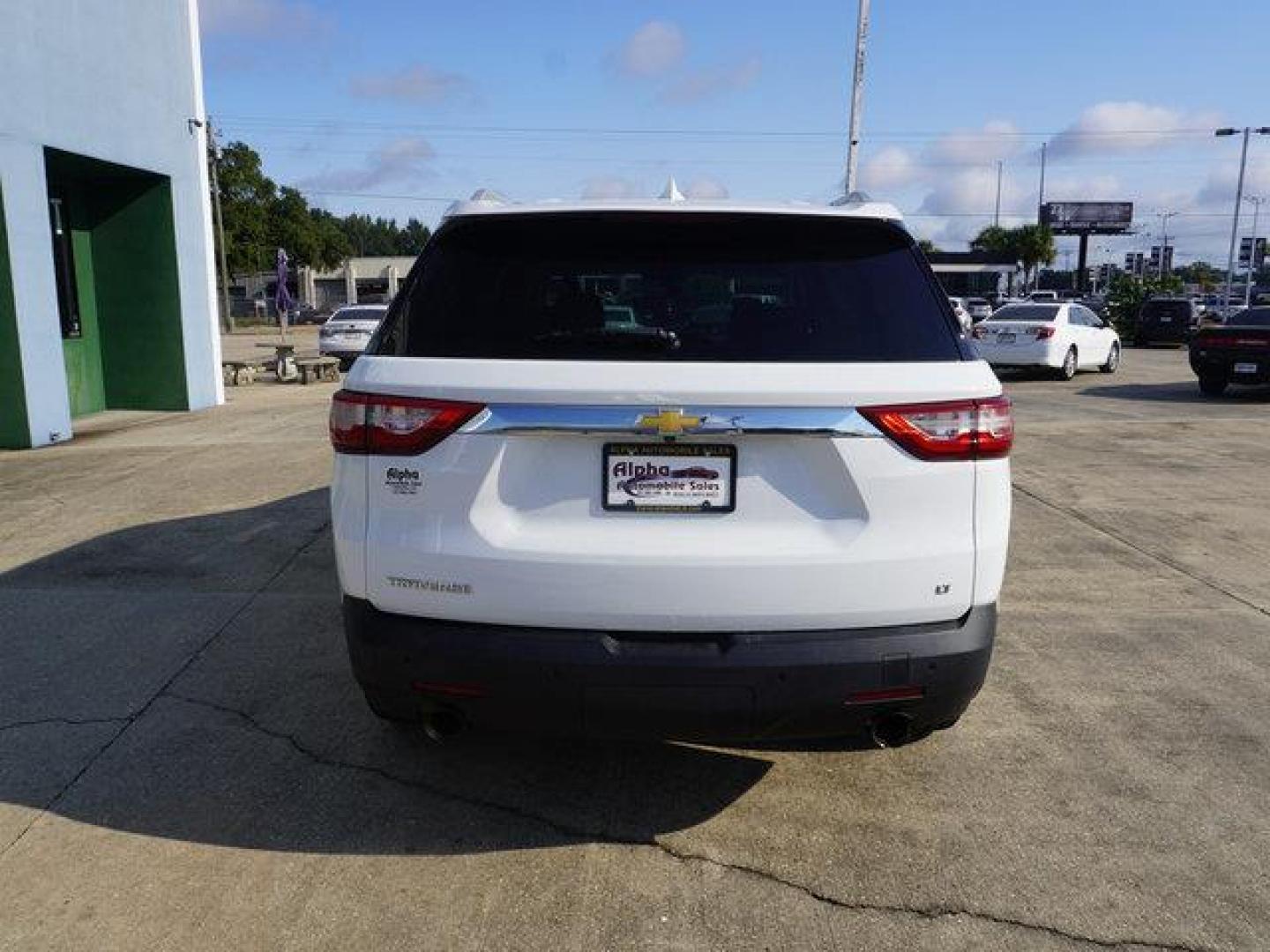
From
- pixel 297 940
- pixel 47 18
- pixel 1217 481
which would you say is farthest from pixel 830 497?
pixel 47 18

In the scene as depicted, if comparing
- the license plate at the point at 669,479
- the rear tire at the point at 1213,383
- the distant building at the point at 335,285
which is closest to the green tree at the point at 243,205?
the distant building at the point at 335,285

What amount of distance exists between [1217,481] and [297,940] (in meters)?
8.84

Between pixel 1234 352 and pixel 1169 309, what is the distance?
64.0ft

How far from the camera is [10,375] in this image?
1059 cm

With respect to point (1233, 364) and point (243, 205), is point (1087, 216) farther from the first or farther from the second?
point (1233, 364)

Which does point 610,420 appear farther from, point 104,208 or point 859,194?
point 104,208

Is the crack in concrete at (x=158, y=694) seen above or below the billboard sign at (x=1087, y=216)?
below

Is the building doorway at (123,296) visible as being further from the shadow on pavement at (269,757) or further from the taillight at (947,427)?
the taillight at (947,427)

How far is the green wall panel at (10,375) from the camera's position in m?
10.3

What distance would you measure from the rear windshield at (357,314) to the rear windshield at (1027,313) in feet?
49.0

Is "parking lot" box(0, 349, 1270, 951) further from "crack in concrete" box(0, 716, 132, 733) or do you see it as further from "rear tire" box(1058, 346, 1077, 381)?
"rear tire" box(1058, 346, 1077, 381)

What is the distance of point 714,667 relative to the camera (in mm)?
2734

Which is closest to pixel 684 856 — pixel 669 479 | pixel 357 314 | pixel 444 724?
pixel 444 724

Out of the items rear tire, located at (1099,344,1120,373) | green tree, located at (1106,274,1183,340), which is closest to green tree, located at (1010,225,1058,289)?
green tree, located at (1106,274,1183,340)
